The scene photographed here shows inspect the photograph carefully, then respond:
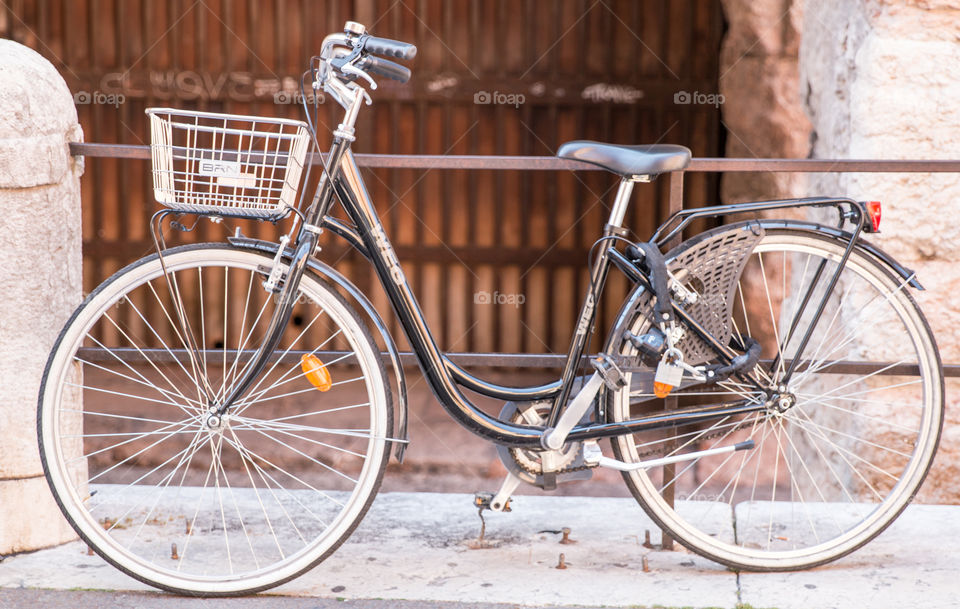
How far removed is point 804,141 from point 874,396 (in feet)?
8.10

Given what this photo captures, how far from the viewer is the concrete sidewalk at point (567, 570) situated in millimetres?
2332

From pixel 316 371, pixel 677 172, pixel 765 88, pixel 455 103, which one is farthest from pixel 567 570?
pixel 455 103

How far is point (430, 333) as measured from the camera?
2385 mm

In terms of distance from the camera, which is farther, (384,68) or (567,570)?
(567,570)

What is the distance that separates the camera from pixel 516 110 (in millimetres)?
6367

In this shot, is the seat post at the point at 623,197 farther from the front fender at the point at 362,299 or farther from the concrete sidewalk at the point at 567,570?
the concrete sidewalk at the point at 567,570

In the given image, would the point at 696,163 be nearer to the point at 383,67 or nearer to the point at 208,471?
the point at 383,67

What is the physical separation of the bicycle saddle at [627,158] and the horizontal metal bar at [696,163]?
0.18 metres

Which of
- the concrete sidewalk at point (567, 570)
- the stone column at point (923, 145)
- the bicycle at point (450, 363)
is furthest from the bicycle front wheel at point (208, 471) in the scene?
the stone column at point (923, 145)

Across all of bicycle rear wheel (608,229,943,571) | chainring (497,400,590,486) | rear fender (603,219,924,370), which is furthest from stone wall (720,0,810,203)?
chainring (497,400,590,486)

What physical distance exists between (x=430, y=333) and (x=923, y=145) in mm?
2203

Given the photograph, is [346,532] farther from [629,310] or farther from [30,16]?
[30,16]

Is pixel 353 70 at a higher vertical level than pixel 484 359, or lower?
higher

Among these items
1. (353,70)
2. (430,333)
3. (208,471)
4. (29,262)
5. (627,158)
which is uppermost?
(353,70)
